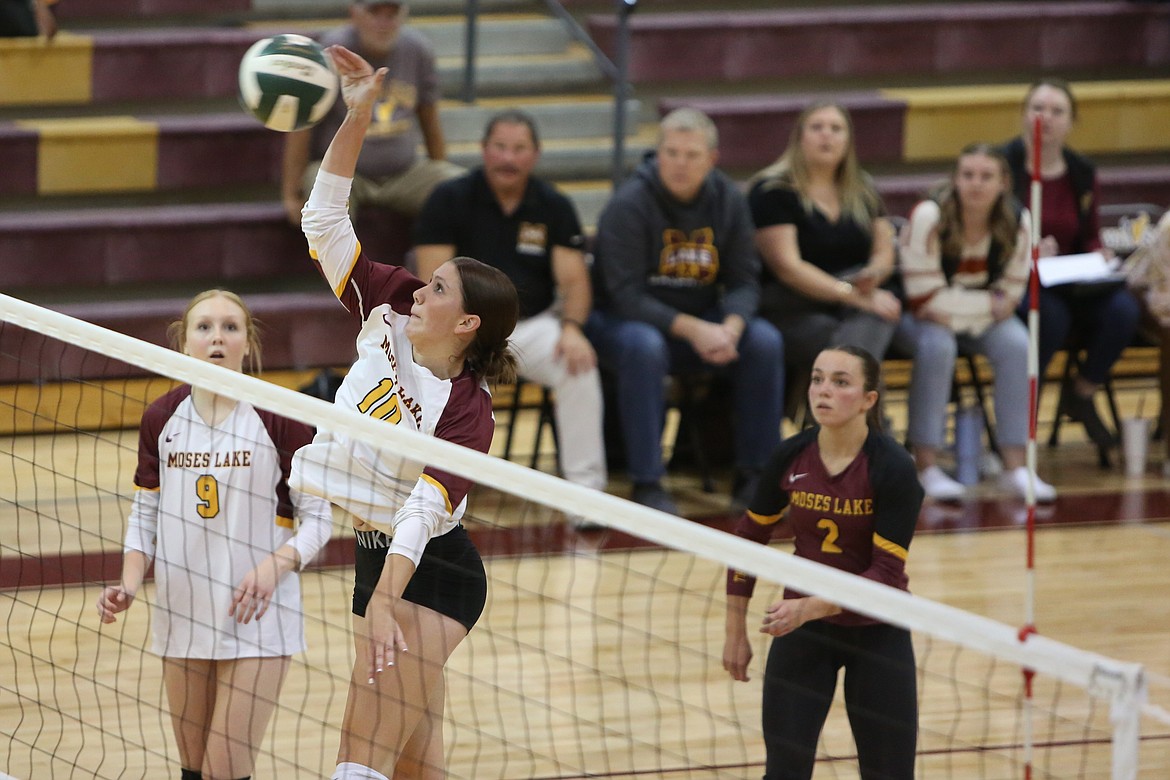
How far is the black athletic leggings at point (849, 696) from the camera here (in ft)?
11.7

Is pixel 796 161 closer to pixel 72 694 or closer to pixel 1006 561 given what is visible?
pixel 1006 561

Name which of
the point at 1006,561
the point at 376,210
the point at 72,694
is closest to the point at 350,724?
the point at 72,694

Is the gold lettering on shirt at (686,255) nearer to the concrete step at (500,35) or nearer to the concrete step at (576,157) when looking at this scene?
the concrete step at (576,157)

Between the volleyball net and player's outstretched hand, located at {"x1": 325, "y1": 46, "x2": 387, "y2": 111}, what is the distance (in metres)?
0.65

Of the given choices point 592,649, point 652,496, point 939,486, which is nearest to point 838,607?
point 592,649

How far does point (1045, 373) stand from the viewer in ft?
26.0

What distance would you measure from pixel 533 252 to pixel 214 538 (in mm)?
3238

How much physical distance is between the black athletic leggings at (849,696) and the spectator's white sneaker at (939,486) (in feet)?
11.2

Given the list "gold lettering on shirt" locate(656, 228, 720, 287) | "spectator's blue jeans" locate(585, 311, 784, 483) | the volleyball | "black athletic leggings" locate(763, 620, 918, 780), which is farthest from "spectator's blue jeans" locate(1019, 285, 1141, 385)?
the volleyball

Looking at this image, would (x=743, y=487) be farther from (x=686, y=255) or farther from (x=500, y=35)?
(x=500, y=35)

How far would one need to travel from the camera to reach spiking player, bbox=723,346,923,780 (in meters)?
3.56

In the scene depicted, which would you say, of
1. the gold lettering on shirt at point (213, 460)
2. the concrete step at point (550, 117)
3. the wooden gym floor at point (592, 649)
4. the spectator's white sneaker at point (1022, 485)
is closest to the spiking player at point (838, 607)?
the wooden gym floor at point (592, 649)

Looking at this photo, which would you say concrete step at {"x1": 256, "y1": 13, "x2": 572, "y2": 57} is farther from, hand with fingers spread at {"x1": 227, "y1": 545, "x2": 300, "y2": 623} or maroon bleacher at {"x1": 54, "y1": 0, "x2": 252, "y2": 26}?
hand with fingers spread at {"x1": 227, "y1": 545, "x2": 300, "y2": 623}

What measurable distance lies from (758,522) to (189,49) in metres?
5.47
